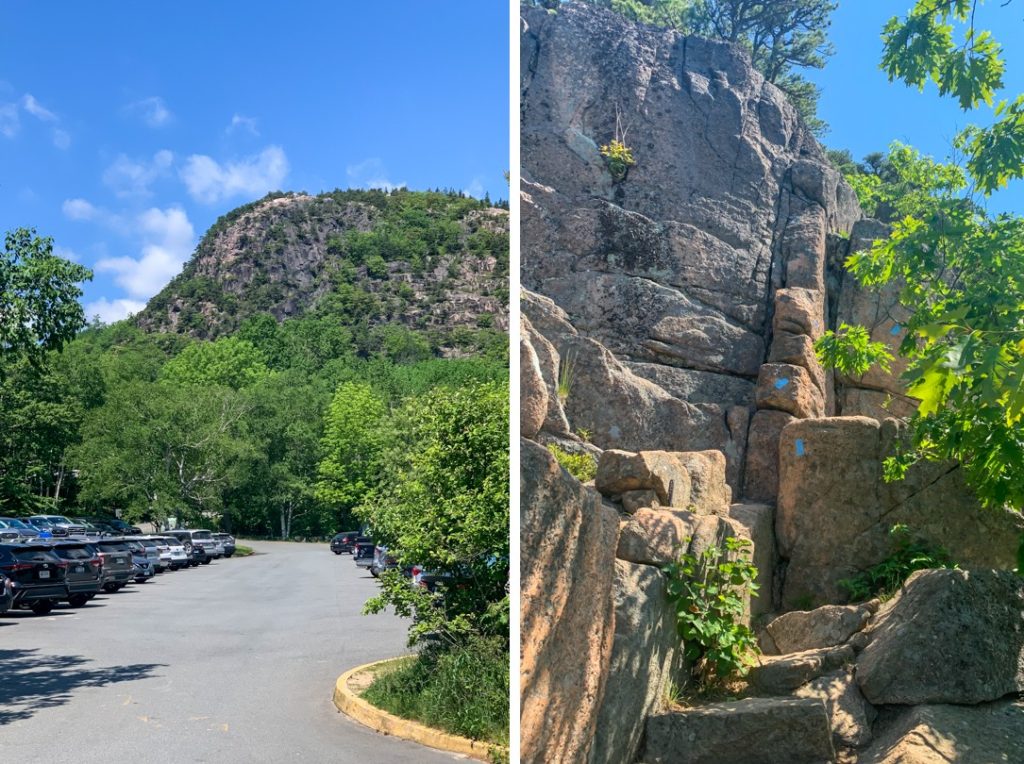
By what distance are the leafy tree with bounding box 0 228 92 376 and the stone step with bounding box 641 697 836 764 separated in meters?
7.90

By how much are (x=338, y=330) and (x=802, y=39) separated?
4322 cm

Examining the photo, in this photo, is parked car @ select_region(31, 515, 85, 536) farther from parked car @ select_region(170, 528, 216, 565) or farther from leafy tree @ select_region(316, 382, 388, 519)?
leafy tree @ select_region(316, 382, 388, 519)

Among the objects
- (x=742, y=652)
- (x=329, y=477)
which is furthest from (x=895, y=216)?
(x=329, y=477)

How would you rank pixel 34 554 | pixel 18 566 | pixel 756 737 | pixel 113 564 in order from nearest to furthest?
1. pixel 756 737
2. pixel 18 566
3. pixel 34 554
4. pixel 113 564

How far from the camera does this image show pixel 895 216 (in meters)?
5.36

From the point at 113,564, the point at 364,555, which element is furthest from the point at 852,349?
the point at 364,555

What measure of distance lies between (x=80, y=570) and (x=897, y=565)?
496 inches

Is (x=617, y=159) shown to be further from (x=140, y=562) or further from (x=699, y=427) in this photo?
(x=140, y=562)

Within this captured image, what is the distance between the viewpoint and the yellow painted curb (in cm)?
514

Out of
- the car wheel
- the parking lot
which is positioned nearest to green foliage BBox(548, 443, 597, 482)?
the parking lot

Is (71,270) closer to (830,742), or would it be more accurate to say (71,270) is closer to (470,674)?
(470,674)

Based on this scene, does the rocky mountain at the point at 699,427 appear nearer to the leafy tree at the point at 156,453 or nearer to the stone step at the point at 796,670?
the stone step at the point at 796,670

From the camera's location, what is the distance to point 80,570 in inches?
551

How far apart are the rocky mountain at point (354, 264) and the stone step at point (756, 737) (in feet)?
95.9
